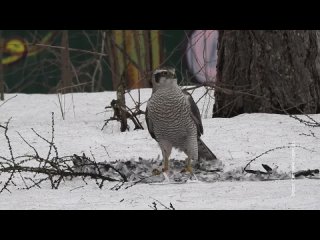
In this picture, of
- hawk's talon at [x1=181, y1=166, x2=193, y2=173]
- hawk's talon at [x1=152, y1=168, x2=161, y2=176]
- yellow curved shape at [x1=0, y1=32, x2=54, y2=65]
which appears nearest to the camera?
hawk's talon at [x1=152, y1=168, x2=161, y2=176]

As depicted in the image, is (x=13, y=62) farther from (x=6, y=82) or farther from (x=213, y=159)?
(x=213, y=159)

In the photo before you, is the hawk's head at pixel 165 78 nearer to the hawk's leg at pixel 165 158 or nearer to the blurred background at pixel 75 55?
the hawk's leg at pixel 165 158

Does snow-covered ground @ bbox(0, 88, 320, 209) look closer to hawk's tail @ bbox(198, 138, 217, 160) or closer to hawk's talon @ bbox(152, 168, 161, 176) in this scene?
hawk's tail @ bbox(198, 138, 217, 160)

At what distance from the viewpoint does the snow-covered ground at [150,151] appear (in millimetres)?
4176

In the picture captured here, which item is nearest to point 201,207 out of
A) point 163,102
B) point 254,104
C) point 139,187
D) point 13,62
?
point 139,187

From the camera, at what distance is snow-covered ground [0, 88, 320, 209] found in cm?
418

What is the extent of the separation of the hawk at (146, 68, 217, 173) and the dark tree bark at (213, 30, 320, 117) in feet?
5.94

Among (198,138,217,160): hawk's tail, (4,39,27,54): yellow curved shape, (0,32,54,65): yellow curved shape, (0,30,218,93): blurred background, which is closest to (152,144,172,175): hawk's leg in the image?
(198,138,217,160): hawk's tail

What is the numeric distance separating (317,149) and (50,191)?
2.34m

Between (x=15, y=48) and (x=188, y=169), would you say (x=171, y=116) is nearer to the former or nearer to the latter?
(x=188, y=169)

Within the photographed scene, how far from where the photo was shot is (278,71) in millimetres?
7406

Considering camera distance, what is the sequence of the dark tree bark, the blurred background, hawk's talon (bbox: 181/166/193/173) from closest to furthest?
1. hawk's talon (bbox: 181/166/193/173)
2. the dark tree bark
3. the blurred background

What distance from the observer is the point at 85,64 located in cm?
1187

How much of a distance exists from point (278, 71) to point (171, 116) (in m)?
2.24
